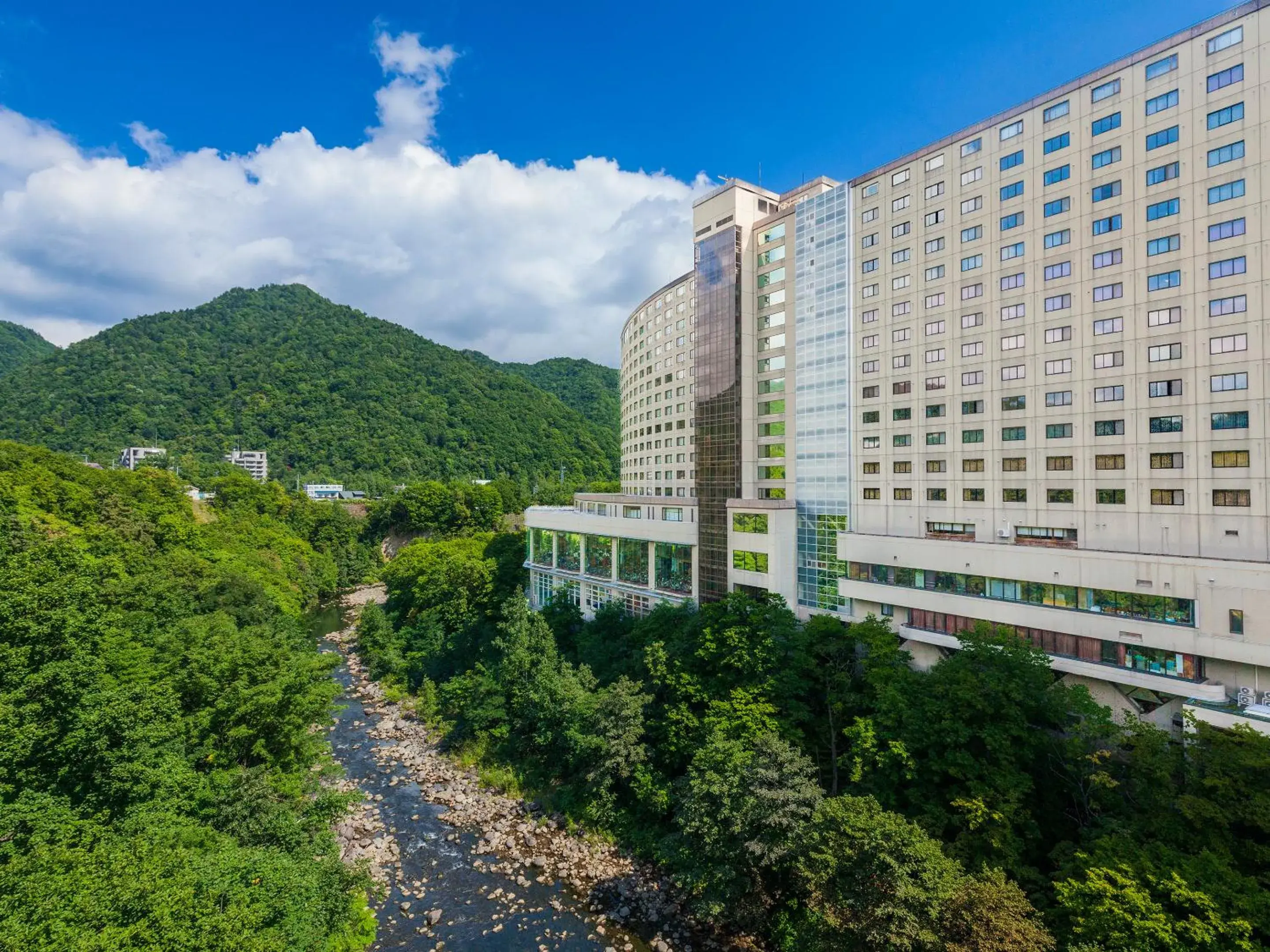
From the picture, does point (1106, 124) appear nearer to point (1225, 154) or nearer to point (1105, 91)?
point (1105, 91)

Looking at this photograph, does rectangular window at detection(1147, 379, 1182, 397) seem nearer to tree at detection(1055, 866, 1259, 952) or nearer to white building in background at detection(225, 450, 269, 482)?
tree at detection(1055, 866, 1259, 952)

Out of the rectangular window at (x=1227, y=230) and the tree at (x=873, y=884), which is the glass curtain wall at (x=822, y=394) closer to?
the rectangular window at (x=1227, y=230)

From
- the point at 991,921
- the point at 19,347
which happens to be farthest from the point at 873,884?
the point at 19,347

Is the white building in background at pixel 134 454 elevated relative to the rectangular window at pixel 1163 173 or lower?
lower

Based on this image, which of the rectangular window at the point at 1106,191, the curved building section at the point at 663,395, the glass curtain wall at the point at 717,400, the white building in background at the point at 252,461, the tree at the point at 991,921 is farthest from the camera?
the white building in background at the point at 252,461

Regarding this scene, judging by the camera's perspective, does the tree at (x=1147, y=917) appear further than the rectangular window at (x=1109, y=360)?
No

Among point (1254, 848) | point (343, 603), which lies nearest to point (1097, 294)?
point (1254, 848)

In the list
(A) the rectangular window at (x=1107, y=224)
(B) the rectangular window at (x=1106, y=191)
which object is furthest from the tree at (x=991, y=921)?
(B) the rectangular window at (x=1106, y=191)

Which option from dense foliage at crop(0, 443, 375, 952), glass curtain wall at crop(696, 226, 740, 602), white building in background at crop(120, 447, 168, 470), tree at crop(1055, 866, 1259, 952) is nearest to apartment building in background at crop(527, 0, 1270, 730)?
glass curtain wall at crop(696, 226, 740, 602)

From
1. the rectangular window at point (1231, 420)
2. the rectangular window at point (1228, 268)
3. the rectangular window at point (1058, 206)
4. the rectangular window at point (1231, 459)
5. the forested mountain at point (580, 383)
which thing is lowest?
the rectangular window at point (1231, 459)
